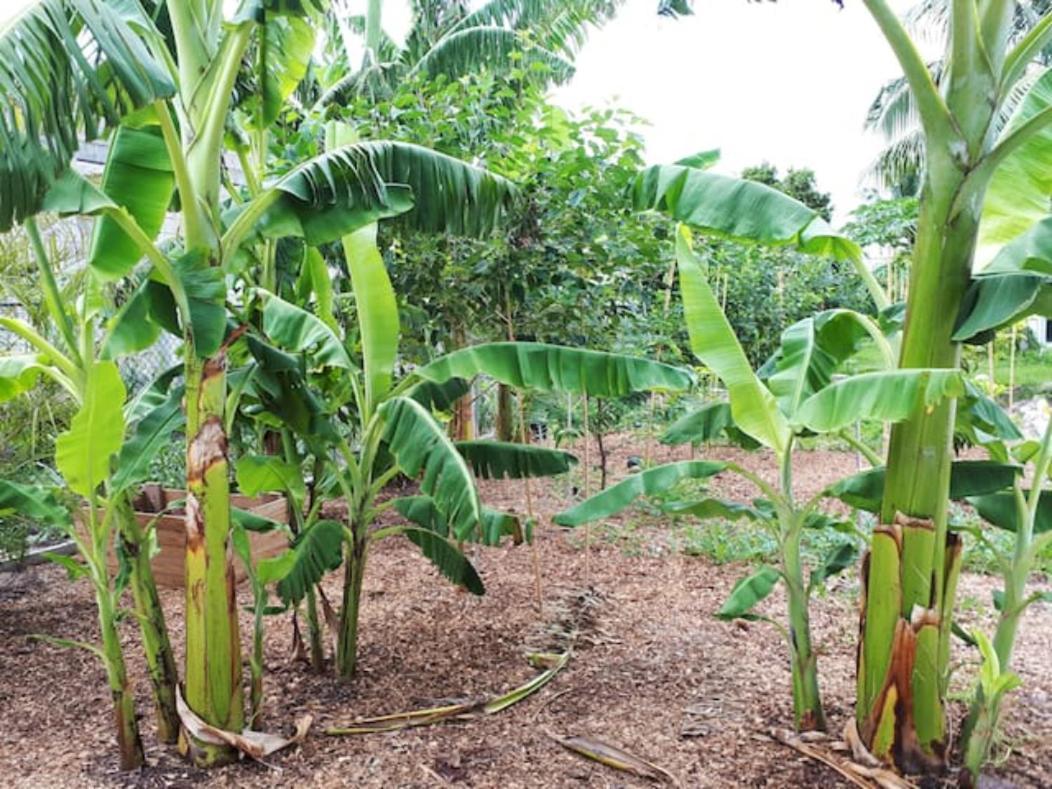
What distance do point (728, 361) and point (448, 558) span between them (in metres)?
1.72

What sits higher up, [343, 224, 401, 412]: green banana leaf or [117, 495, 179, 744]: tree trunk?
[343, 224, 401, 412]: green banana leaf

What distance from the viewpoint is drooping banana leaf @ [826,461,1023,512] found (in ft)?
9.23

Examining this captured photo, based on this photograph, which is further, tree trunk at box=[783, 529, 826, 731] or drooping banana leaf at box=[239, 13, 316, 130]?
drooping banana leaf at box=[239, 13, 316, 130]

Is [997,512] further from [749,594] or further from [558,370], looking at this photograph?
[558,370]

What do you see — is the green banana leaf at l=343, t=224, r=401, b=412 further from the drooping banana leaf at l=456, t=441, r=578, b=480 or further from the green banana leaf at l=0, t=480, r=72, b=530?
the green banana leaf at l=0, t=480, r=72, b=530

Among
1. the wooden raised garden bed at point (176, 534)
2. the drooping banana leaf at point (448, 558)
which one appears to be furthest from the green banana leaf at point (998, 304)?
the wooden raised garden bed at point (176, 534)

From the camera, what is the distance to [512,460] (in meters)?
3.55

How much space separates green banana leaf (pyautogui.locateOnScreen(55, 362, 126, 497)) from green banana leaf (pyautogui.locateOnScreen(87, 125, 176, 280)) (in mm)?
623

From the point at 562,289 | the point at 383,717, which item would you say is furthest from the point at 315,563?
the point at 562,289

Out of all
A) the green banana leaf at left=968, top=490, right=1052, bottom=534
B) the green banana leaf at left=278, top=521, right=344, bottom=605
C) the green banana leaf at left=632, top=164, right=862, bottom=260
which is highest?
the green banana leaf at left=632, top=164, right=862, bottom=260

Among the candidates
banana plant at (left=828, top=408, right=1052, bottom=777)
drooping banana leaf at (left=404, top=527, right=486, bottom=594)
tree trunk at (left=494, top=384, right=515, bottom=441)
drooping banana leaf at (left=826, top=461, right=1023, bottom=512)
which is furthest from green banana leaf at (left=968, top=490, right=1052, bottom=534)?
tree trunk at (left=494, top=384, right=515, bottom=441)

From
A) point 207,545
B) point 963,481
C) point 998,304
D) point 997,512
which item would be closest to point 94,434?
point 207,545

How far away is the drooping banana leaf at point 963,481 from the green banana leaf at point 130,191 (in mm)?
3053

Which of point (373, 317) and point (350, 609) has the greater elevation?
point (373, 317)
